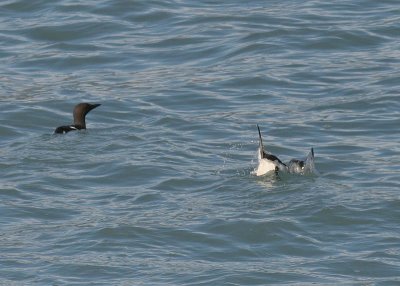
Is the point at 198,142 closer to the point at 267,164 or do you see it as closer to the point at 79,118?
the point at 79,118

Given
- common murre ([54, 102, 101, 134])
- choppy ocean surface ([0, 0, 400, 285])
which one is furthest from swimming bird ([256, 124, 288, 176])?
common murre ([54, 102, 101, 134])

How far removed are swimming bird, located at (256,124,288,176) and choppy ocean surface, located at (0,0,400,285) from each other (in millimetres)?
118

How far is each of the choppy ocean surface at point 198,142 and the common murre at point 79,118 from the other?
20 centimetres

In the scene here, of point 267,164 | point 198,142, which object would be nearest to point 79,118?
point 198,142

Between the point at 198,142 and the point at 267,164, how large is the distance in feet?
6.46

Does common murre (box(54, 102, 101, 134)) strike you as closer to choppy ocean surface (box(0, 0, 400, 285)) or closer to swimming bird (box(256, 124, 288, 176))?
choppy ocean surface (box(0, 0, 400, 285))

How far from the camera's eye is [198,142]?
15.9 metres

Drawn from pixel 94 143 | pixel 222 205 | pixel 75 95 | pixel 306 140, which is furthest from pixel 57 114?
pixel 222 205

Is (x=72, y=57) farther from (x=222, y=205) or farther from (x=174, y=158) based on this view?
(x=222, y=205)

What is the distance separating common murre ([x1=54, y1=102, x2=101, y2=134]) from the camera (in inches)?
637

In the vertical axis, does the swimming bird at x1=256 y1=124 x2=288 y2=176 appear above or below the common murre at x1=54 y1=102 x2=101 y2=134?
below

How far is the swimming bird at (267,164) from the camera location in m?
14.0

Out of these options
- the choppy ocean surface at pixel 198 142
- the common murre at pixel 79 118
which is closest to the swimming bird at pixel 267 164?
the choppy ocean surface at pixel 198 142

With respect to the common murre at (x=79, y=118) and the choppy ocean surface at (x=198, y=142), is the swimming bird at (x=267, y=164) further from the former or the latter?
the common murre at (x=79, y=118)
